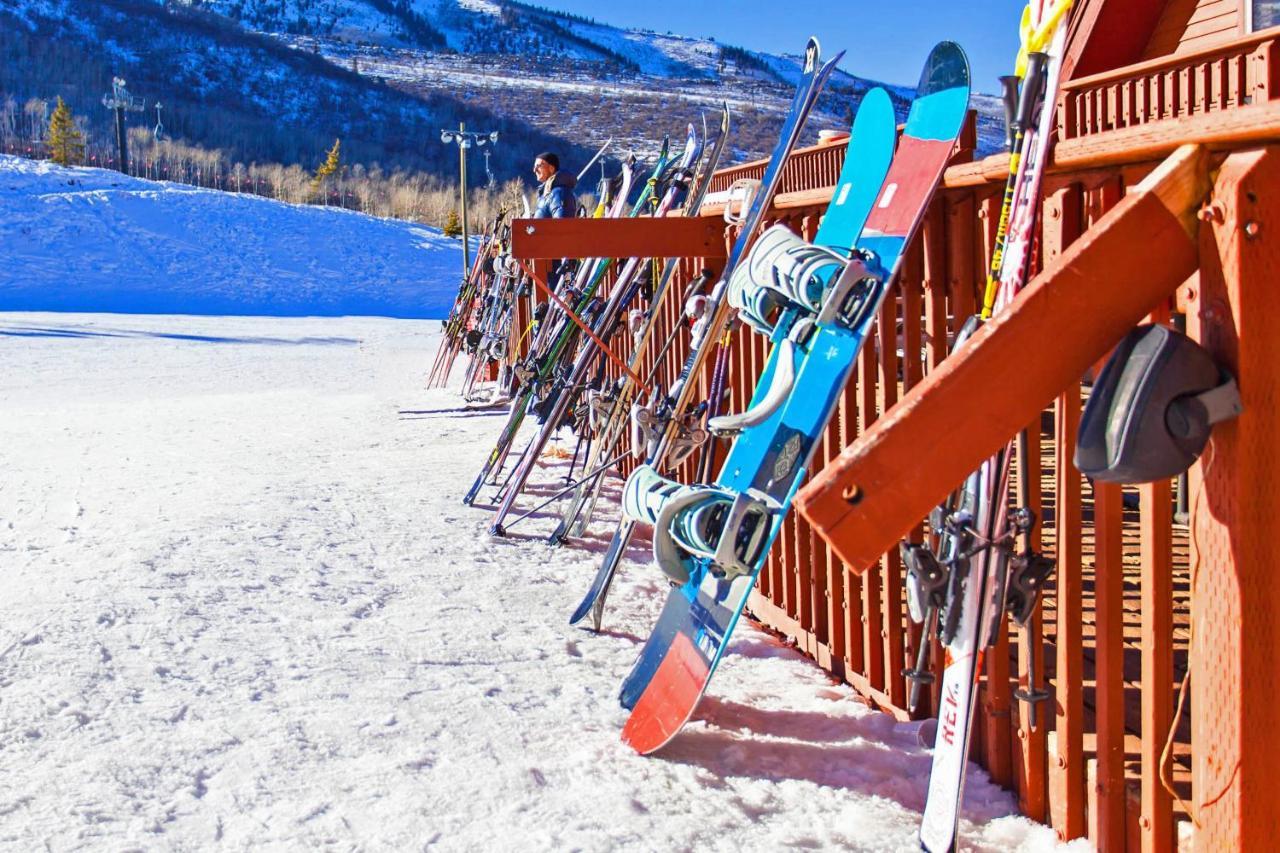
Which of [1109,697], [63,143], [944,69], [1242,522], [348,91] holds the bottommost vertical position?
[1109,697]

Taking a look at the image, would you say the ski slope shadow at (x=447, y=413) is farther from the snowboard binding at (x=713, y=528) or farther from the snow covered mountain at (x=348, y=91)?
the snow covered mountain at (x=348, y=91)

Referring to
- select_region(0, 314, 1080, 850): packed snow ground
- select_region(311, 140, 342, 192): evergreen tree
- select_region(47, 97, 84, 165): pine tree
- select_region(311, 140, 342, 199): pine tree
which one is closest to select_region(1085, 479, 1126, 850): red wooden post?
select_region(0, 314, 1080, 850): packed snow ground

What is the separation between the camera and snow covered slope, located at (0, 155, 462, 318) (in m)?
27.2

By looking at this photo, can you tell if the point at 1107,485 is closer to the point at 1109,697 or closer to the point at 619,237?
the point at 1109,697

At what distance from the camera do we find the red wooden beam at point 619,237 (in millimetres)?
4016

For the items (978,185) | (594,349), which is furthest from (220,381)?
(978,185)

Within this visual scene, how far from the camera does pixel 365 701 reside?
9.25 feet

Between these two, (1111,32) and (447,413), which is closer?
(1111,32)

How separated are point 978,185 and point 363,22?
552ft

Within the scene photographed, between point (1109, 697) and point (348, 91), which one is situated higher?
point (348, 91)

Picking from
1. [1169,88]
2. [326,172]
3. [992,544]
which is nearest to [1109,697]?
[992,544]

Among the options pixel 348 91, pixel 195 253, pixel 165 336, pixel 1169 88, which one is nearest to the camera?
pixel 1169 88

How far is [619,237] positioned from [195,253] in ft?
99.7

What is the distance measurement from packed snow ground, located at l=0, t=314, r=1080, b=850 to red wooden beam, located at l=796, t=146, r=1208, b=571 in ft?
3.23
